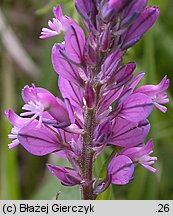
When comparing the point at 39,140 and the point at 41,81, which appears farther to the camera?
the point at 41,81

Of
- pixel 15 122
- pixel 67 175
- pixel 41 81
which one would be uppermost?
pixel 41 81

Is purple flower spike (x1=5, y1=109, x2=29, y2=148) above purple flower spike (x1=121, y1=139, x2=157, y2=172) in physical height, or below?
above

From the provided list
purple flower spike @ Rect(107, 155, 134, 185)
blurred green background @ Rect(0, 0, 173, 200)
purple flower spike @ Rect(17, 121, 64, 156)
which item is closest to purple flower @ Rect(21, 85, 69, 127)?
purple flower spike @ Rect(17, 121, 64, 156)

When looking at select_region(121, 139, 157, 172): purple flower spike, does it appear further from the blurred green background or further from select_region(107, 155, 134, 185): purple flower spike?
the blurred green background

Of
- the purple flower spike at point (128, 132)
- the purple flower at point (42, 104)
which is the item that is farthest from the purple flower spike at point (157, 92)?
the purple flower at point (42, 104)

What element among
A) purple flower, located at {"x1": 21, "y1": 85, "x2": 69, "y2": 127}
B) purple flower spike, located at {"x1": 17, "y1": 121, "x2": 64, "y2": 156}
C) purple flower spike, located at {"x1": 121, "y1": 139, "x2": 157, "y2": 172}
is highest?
purple flower, located at {"x1": 21, "y1": 85, "x2": 69, "y2": 127}

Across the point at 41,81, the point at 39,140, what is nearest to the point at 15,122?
the point at 39,140

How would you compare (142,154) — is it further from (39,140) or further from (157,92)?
Result: (39,140)

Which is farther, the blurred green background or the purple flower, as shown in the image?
the blurred green background
